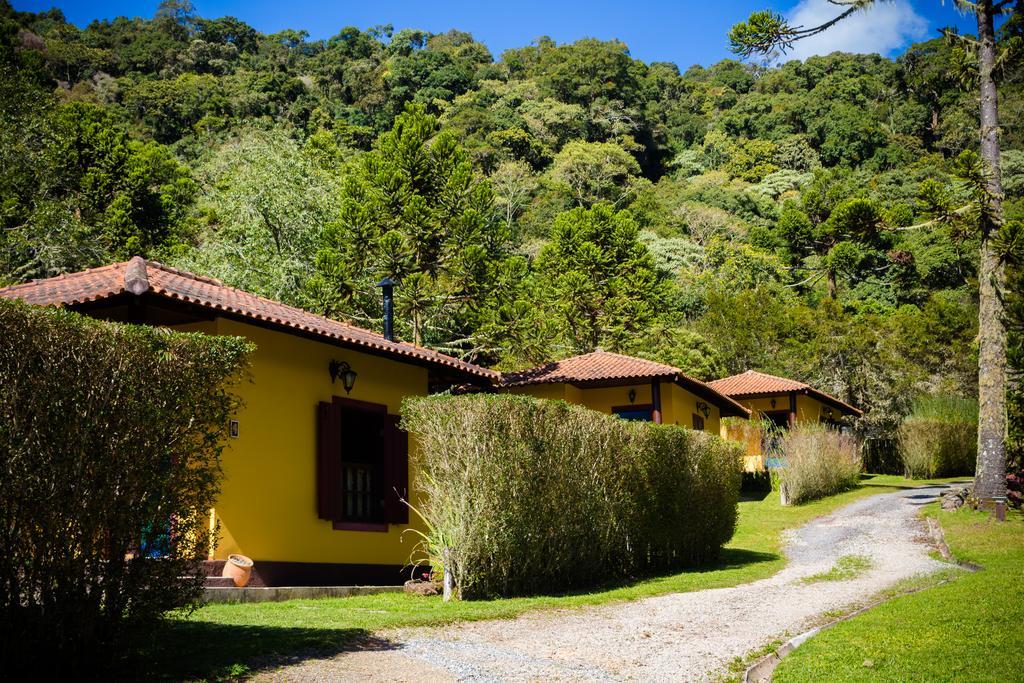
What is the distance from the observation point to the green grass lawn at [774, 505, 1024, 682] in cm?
597

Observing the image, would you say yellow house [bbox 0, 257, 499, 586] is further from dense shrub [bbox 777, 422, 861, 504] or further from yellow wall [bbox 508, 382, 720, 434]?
dense shrub [bbox 777, 422, 861, 504]

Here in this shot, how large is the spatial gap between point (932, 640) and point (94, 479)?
19.9ft

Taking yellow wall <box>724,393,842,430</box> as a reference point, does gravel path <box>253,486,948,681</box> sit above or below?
below

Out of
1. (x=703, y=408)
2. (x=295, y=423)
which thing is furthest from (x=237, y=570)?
(x=703, y=408)

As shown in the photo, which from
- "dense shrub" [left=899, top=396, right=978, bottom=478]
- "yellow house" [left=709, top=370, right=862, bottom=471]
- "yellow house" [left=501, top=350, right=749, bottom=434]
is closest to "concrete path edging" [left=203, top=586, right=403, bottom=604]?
"yellow house" [left=501, top=350, right=749, bottom=434]

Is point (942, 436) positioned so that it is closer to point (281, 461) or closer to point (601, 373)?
point (601, 373)

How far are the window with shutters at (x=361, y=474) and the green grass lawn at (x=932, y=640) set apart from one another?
631 centimetres

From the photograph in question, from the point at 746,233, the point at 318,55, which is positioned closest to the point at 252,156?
the point at 746,233

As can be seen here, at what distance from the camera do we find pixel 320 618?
7793 mm

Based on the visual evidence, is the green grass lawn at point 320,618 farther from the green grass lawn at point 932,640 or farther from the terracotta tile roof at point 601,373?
the terracotta tile roof at point 601,373

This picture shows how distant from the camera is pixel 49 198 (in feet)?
98.3

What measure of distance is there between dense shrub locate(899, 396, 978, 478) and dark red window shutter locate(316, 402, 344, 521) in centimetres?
2230

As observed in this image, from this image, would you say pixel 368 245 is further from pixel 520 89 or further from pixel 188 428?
pixel 520 89

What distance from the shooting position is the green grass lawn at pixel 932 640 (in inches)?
235
